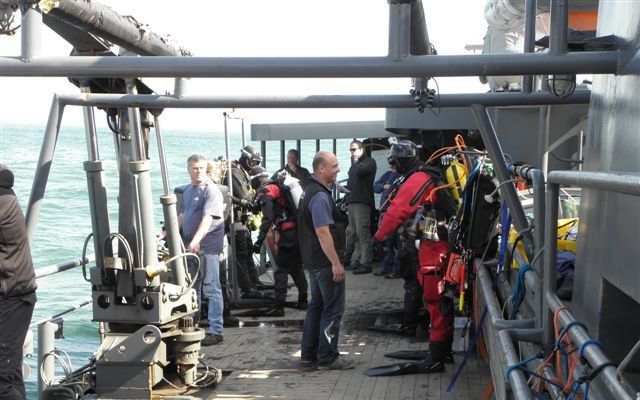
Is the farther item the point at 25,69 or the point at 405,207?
the point at 405,207

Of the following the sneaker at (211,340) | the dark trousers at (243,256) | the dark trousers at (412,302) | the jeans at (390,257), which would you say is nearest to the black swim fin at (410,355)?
the dark trousers at (412,302)

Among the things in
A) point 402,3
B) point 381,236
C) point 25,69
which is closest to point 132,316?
point 381,236

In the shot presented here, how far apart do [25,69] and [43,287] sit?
19.7 m

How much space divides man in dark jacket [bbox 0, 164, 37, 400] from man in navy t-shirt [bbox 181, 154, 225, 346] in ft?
11.2

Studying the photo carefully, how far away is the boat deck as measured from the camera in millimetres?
7773

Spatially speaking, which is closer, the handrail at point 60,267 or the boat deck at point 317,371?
the handrail at point 60,267

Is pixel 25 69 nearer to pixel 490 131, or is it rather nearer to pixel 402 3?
pixel 402 3

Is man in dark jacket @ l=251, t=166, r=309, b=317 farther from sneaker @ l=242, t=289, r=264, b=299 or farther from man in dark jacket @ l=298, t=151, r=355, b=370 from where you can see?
man in dark jacket @ l=298, t=151, r=355, b=370

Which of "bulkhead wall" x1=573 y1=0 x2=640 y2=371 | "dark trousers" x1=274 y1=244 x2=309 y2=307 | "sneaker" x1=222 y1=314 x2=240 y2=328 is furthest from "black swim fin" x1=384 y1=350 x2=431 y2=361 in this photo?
"bulkhead wall" x1=573 y1=0 x2=640 y2=371

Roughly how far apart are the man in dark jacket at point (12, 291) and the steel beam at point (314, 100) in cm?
126

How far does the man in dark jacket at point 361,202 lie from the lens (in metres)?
14.5

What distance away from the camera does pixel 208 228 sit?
966cm

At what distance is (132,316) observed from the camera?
7805 mm

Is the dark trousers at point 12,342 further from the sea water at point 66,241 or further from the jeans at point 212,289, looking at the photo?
the jeans at point 212,289
